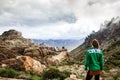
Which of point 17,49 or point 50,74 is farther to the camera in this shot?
point 17,49

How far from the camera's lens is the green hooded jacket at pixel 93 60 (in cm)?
1697

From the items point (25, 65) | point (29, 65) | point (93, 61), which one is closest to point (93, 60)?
point (93, 61)

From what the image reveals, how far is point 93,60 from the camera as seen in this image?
1702cm

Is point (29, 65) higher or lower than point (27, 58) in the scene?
lower

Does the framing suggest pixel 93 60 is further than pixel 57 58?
No

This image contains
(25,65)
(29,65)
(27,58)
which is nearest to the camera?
(25,65)

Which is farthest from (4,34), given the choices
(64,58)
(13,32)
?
(64,58)

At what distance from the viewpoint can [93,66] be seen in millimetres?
16984

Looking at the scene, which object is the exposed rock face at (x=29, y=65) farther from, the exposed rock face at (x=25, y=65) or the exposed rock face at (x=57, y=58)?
the exposed rock face at (x=57, y=58)

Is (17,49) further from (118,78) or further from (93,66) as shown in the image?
(93,66)

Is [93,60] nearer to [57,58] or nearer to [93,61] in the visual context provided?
[93,61]

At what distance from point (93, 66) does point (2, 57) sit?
45.8 metres

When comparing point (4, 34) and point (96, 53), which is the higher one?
point (4, 34)

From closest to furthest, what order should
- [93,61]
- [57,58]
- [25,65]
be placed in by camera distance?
[93,61] → [25,65] → [57,58]
